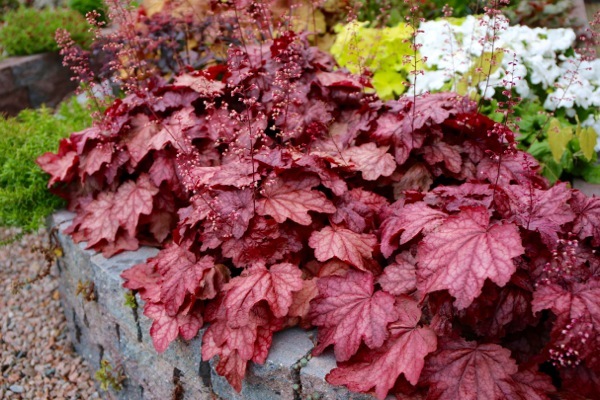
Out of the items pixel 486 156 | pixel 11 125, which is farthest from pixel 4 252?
pixel 486 156

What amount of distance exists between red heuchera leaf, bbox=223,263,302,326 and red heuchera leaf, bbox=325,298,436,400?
0.27 meters

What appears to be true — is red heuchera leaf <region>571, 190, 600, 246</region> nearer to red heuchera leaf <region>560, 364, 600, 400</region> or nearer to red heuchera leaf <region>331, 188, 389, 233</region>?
red heuchera leaf <region>560, 364, 600, 400</region>

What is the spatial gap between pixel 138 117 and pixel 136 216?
0.49 metres

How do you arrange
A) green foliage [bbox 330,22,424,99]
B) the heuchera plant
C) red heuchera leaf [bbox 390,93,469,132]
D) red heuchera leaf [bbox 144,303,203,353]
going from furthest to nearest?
1. green foliage [bbox 330,22,424,99]
2. red heuchera leaf [bbox 390,93,469,132]
3. red heuchera leaf [bbox 144,303,203,353]
4. the heuchera plant

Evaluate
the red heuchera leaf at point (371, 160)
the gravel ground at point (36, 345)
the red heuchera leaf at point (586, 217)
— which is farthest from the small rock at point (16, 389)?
the red heuchera leaf at point (586, 217)

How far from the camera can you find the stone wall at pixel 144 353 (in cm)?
181

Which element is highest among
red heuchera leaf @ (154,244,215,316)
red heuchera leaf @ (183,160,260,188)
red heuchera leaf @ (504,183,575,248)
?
red heuchera leaf @ (183,160,260,188)

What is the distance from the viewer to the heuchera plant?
5.29 ft

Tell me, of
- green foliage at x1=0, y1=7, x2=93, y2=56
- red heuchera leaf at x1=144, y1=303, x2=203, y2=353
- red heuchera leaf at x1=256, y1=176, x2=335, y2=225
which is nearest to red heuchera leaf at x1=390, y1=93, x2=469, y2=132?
red heuchera leaf at x1=256, y1=176, x2=335, y2=225

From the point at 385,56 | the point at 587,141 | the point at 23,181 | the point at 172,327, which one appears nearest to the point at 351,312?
the point at 172,327

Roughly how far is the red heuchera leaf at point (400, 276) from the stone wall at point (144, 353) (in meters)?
0.29

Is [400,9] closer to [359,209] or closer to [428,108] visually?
[428,108]

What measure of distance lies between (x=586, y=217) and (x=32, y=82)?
17.4 feet

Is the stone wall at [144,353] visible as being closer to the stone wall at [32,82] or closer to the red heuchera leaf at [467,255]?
the red heuchera leaf at [467,255]
